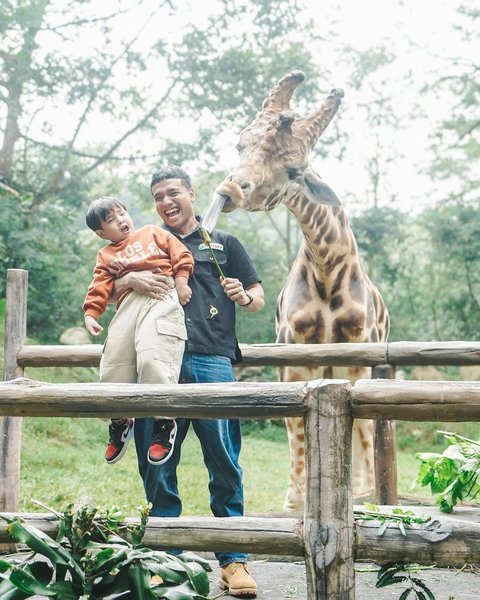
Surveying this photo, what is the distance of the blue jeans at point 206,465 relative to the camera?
11.8 ft

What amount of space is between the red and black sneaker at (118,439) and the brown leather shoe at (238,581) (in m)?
0.71

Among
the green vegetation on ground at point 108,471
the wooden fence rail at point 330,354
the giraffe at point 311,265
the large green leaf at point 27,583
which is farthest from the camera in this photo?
the green vegetation on ground at point 108,471

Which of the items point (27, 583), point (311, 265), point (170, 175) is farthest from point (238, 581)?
point (311, 265)

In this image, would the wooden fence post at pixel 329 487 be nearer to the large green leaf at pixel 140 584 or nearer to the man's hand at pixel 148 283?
the large green leaf at pixel 140 584

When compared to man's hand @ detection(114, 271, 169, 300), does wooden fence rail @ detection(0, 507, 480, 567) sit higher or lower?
lower

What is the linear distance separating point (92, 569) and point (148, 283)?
1.19m

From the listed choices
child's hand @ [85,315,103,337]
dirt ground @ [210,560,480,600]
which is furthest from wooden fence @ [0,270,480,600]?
dirt ground @ [210,560,480,600]

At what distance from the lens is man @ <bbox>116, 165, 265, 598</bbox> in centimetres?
359

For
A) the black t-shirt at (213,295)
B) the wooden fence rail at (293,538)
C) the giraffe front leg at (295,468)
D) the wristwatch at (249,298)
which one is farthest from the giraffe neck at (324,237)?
the wooden fence rail at (293,538)

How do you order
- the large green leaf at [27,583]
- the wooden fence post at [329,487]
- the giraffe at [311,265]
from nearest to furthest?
the large green leaf at [27,583] < the wooden fence post at [329,487] < the giraffe at [311,265]

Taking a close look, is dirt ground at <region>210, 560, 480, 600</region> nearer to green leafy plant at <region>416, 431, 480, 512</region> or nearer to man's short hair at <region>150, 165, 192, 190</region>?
green leafy plant at <region>416, 431, 480, 512</region>

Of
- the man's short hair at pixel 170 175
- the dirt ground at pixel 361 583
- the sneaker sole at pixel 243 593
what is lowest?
the dirt ground at pixel 361 583

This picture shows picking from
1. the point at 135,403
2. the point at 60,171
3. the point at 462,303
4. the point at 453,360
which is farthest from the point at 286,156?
the point at 462,303

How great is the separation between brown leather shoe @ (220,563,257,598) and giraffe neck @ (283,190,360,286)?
2259mm
